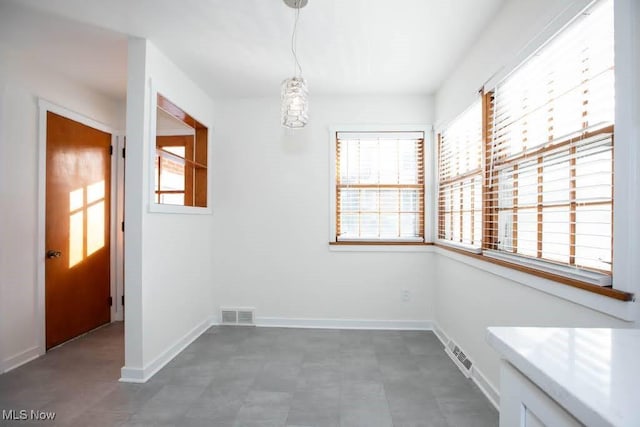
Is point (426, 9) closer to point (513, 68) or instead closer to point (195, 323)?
point (513, 68)

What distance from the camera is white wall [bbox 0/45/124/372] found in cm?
257

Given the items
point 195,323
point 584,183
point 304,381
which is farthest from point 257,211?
point 584,183

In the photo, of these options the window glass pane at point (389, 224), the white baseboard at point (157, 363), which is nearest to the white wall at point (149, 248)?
the white baseboard at point (157, 363)

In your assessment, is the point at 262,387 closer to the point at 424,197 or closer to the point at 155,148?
the point at 155,148

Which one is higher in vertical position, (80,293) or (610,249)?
(610,249)

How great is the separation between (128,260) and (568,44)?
2960 mm

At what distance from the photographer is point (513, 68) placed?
193 centimetres

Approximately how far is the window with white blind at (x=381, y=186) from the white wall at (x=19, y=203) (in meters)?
2.79

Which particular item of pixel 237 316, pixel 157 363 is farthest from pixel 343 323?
pixel 157 363

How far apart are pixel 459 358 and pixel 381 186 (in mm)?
1835

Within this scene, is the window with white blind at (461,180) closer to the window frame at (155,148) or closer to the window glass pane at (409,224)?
the window glass pane at (409,224)

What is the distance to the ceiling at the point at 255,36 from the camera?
6.88 feet

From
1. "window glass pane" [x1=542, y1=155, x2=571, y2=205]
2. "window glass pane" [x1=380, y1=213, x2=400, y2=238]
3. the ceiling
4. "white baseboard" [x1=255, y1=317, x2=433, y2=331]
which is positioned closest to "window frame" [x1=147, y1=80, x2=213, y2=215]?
the ceiling

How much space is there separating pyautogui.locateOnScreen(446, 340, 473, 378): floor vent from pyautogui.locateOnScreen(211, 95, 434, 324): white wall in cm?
68
